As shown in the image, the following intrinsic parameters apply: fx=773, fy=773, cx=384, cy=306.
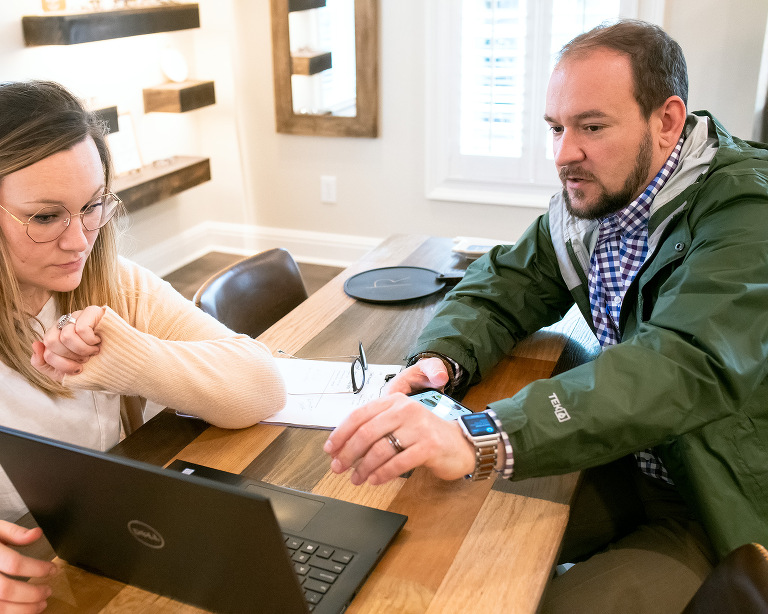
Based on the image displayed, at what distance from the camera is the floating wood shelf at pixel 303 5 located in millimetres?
3908

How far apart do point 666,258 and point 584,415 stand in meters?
0.38

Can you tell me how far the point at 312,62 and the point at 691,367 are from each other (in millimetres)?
3244

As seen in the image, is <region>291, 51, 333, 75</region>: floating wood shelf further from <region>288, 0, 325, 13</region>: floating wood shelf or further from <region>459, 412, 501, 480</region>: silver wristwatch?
<region>459, 412, 501, 480</region>: silver wristwatch

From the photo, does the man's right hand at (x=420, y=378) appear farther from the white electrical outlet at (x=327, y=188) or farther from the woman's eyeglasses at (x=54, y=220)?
the white electrical outlet at (x=327, y=188)

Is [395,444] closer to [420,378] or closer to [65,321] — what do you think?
[420,378]

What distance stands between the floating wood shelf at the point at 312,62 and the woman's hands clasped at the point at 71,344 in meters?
3.02

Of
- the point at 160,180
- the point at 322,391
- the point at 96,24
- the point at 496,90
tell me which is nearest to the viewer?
the point at 322,391

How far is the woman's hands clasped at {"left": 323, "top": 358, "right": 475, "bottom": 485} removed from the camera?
1056mm

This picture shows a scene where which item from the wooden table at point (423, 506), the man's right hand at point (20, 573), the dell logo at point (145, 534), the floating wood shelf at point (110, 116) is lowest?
the wooden table at point (423, 506)

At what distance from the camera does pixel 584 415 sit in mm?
1105

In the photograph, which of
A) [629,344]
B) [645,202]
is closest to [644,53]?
[645,202]

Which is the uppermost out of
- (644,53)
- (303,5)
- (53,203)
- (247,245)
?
(303,5)

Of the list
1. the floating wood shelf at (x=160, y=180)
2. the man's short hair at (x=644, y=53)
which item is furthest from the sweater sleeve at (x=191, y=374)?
the floating wood shelf at (x=160, y=180)

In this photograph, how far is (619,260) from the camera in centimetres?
152
